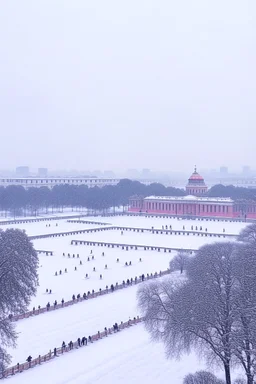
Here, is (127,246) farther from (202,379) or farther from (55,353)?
(202,379)

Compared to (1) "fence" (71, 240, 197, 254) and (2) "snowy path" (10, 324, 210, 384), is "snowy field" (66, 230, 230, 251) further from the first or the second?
(2) "snowy path" (10, 324, 210, 384)

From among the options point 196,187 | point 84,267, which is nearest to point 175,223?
point 196,187

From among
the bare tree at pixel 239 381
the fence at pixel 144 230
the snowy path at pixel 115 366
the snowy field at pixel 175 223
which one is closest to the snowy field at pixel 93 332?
the snowy path at pixel 115 366

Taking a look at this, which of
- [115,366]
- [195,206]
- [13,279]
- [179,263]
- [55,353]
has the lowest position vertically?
[115,366]

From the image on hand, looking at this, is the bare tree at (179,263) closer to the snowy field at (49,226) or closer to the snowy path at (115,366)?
the snowy path at (115,366)

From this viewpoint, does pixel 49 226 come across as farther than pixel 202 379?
Yes

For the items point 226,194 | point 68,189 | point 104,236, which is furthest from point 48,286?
point 226,194

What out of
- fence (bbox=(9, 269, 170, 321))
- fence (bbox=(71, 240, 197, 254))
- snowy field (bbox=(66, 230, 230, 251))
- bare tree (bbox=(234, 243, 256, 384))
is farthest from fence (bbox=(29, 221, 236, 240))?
bare tree (bbox=(234, 243, 256, 384))
